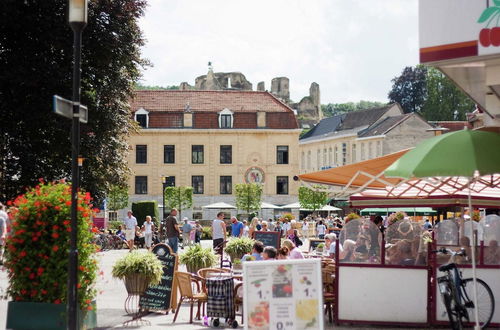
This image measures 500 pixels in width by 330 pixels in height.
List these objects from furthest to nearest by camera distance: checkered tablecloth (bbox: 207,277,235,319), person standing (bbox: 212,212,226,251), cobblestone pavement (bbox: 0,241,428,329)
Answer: person standing (bbox: 212,212,226,251), cobblestone pavement (bbox: 0,241,428,329), checkered tablecloth (bbox: 207,277,235,319)

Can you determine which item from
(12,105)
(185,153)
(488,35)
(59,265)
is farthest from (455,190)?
(185,153)

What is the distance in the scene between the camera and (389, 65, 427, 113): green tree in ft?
422

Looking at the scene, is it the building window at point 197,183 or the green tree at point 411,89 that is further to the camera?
the green tree at point 411,89

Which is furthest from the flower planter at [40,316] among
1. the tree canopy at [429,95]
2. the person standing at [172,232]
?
the tree canopy at [429,95]

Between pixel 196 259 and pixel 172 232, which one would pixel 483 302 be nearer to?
pixel 196 259

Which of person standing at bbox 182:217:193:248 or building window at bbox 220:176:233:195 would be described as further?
building window at bbox 220:176:233:195

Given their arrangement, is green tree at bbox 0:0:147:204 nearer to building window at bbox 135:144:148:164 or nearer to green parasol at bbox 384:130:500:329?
green parasol at bbox 384:130:500:329

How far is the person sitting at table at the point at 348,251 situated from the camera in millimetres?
15375

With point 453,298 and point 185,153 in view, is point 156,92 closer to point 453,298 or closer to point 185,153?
point 185,153

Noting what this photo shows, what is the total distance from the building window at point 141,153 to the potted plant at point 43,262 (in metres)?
69.1

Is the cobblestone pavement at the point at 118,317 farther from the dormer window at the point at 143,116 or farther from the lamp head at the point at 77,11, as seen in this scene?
the dormer window at the point at 143,116

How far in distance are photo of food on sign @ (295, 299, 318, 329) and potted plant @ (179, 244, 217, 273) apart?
9.97 m

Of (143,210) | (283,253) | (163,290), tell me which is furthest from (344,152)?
(283,253)

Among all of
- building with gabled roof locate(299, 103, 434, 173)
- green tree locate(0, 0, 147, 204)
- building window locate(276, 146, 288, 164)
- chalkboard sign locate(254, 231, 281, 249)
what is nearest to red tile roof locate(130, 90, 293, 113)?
building window locate(276, 146, 288, 164)
